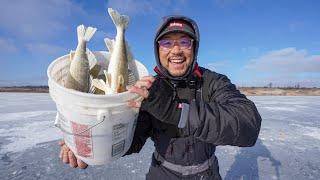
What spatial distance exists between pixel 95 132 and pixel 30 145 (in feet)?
13.0

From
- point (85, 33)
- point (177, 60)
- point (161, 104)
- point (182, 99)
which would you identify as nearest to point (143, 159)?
point (177, 60)

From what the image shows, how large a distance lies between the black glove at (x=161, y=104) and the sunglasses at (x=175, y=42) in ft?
2.38

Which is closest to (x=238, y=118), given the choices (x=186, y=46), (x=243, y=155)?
(x=186, y=46)

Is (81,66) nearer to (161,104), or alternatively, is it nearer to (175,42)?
(161,104)

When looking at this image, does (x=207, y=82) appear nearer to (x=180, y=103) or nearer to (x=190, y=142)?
(x=190, y=142)

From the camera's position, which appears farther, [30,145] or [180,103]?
[30,145]

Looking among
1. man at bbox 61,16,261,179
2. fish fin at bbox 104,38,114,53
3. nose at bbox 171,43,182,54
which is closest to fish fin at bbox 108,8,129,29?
fish fin at bbox 104,38,114,53

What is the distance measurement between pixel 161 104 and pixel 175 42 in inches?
32.9

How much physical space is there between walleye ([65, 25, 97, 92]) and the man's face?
1.95 feet

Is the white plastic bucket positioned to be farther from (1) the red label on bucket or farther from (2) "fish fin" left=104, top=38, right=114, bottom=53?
(2) "fish fin" left=104, top=38, right=114, bottom=53

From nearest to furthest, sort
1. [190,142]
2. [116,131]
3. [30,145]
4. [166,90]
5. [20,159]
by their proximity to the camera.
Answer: [166,90] → [116,131] → [190,142] → [20,159] → [30,145]

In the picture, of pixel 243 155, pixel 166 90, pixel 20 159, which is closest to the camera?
pixel 166 90

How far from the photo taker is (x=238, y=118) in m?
1.59

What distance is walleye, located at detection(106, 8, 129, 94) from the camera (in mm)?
1671
